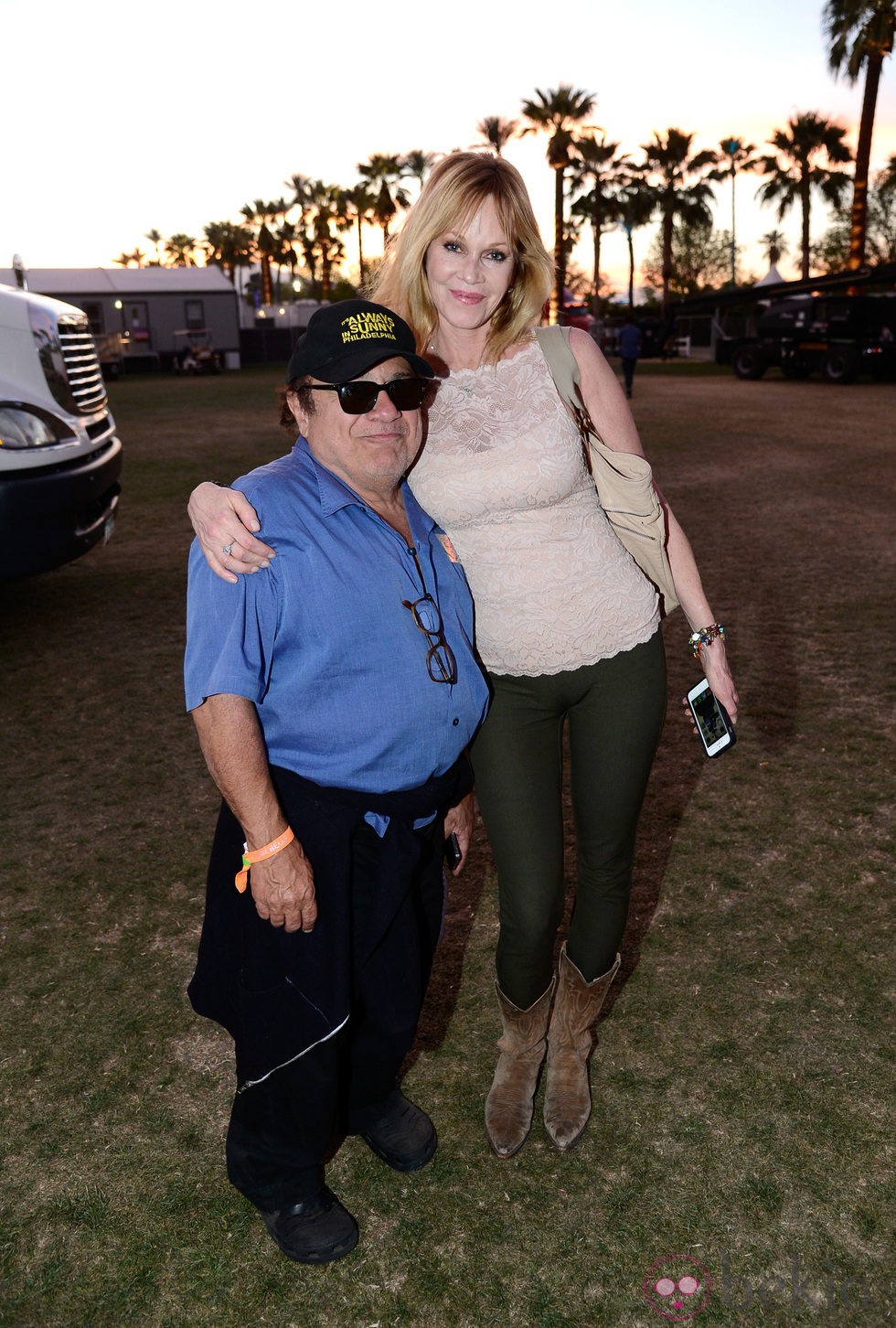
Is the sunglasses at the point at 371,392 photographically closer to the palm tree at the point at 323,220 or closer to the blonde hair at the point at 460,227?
the blonde hair at the point at 460,227

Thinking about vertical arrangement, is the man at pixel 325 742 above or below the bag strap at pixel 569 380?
below

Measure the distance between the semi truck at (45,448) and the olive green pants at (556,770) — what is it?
13.7 ft

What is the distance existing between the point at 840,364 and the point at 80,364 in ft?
72.9

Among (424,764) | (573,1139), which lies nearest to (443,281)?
(424,764)

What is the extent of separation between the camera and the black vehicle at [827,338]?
79.4 feet

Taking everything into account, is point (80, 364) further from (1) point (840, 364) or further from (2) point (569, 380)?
(1) point (840, 364)

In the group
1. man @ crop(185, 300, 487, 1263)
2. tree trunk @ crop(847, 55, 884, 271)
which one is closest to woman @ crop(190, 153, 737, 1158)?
man @ crop(185, 300, 487, 1263)

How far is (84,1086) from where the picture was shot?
9.53 ft

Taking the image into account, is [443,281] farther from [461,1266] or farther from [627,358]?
[627,358]

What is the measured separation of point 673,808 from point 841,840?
67 cm

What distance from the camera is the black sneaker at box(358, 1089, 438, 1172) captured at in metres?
2.60

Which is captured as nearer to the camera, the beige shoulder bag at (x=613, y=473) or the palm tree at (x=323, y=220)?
the beige shoulder bag at (x=613, y=473)

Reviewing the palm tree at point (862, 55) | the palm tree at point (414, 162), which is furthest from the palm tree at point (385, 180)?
the palm tree at point (862, 55)

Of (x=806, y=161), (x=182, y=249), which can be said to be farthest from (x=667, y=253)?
(x=182, y=249)
